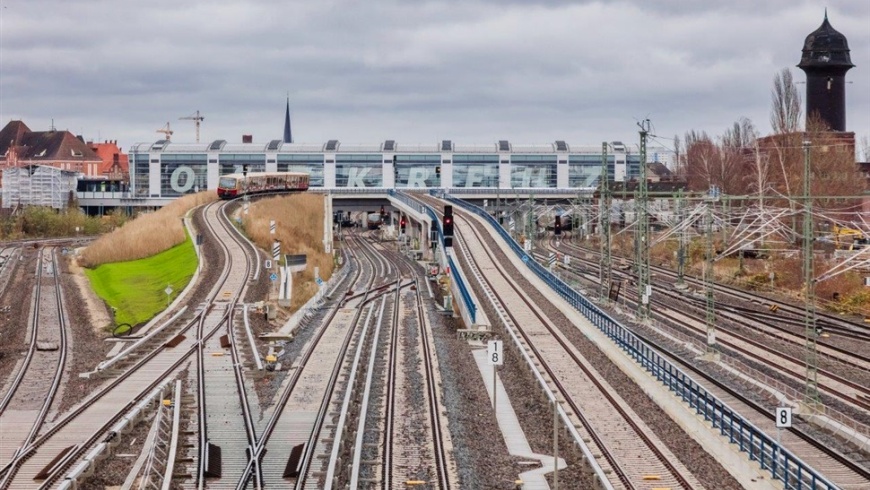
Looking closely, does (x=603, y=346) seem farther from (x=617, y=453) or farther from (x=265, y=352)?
(x=617, y=453)

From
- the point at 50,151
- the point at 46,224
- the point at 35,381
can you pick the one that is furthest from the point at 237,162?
the point at 35,381

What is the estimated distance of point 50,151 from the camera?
165375mm

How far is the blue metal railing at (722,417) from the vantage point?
22.1 metres

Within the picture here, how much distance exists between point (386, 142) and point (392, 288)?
71.6m

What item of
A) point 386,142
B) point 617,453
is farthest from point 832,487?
point 386,142

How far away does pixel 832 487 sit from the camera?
64.3ft

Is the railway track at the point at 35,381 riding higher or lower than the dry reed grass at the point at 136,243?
lower

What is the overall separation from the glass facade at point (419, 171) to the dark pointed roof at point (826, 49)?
49348mm

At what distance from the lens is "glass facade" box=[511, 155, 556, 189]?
135875 millimetres

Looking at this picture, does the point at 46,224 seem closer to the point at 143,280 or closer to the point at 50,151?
the point at 143,280

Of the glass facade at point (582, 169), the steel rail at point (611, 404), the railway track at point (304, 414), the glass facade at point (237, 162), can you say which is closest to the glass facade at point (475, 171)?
the glass facade at point (582, 169)

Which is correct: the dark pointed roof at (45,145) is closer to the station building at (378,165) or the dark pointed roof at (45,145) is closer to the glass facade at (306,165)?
the station building at (378,165)

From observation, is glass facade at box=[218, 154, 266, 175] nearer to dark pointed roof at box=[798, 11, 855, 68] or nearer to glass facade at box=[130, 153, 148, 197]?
glass facade at box=[130, 153, 148, 197]

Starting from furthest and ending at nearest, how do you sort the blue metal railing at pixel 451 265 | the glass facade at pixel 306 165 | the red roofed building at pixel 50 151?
the red roofed building at pixel 50 151, the glass facade at pixel 306 165, the blue metal railing at pixel 451 265
